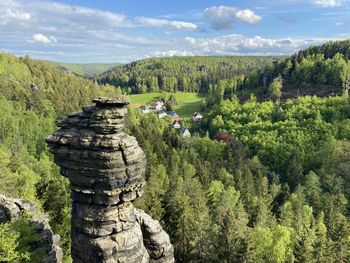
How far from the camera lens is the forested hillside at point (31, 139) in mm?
26984

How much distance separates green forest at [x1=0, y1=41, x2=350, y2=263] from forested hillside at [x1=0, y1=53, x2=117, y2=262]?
0.68 feet

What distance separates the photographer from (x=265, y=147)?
409 feet

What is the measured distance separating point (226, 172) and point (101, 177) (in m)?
72.8

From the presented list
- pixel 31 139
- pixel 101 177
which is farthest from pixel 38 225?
pixel 31 139

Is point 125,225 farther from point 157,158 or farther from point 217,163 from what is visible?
point 217,163

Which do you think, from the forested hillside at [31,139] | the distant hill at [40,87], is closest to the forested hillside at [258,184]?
the forested hillside at [31,139]

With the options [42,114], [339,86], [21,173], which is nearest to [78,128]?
[21,173]

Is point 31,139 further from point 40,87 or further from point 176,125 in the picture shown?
point 176,125

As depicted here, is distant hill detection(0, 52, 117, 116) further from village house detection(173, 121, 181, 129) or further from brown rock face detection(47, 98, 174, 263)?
brown rock face detection(47, 98, 174, 263)

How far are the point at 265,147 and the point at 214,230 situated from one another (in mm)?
81596

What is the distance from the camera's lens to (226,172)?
3647 inches

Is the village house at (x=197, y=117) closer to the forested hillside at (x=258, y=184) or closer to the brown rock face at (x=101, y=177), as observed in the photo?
the forested hillside at (x=258, y=184)

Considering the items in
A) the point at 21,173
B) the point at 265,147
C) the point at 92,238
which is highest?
the point at 92,238

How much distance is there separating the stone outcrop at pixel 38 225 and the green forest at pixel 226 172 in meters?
1.50
